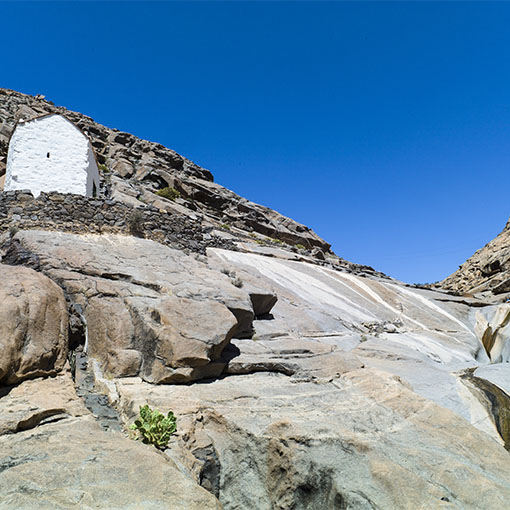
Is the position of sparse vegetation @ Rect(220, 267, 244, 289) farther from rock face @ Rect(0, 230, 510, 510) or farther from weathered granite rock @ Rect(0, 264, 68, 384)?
weathered granite rock @ Rect(0, 264, 68, 384)

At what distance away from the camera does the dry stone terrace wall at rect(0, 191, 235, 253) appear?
15.6 m

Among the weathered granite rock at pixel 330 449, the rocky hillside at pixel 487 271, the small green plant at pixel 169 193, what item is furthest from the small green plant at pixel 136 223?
the rocky hillside at pixel 487 271

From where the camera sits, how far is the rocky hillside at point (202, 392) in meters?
4.95

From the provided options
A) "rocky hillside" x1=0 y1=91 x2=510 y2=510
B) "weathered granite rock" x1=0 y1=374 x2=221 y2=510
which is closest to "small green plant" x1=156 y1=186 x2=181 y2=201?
"rocky hillside" x1=0 y1=91 x2=510 y2=510

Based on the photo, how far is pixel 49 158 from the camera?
69.2 feet

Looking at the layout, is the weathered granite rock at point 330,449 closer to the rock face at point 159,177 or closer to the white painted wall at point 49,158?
the white painted wall at point 49,158

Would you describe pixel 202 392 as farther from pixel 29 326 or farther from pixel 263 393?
pixel 29 326

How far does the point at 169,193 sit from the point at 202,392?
37882 millimetres

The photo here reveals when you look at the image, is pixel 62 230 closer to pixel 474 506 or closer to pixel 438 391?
pixel 438 391

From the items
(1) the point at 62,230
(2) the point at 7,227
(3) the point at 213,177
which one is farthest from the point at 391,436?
(3) the point at 213,177

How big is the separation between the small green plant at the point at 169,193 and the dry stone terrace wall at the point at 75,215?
25131 millimetres

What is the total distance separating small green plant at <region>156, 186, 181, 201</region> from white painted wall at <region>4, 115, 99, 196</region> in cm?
1962


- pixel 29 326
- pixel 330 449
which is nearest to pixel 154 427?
pixel 330 449

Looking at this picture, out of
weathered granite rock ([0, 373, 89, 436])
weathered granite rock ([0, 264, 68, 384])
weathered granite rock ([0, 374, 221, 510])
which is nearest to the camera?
weathered granite rock ([0, 374, 221, 510])
